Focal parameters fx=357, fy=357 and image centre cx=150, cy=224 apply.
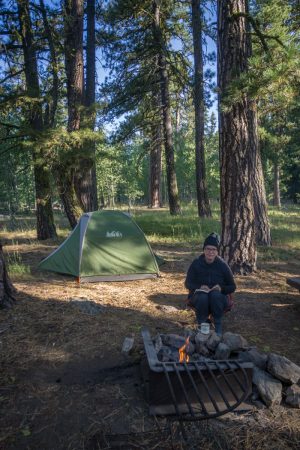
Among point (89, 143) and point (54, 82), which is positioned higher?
point (54, 82)

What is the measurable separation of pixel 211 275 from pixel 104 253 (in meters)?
3.39

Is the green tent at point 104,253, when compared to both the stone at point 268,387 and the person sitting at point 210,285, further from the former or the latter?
the stone at point 268,387

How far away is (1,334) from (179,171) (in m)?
42.4

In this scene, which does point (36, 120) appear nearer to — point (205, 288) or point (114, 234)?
point (114, 234)

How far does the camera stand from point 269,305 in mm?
5770

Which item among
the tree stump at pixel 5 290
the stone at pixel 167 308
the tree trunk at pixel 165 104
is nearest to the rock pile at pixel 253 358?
the stone at pixel 167 308

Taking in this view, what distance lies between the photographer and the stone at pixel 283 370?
3221mm

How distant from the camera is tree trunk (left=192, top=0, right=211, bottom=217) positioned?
556 inches

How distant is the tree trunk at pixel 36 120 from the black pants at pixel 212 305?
675 cm

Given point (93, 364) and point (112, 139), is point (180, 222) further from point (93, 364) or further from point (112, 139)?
point (93, 364)

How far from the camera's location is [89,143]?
992 cm

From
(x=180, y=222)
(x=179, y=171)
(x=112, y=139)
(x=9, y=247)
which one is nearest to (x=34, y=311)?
(x=9, y=247)

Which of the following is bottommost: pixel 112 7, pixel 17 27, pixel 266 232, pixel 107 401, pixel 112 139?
pixel 107 401

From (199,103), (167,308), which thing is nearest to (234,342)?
(167,308)
